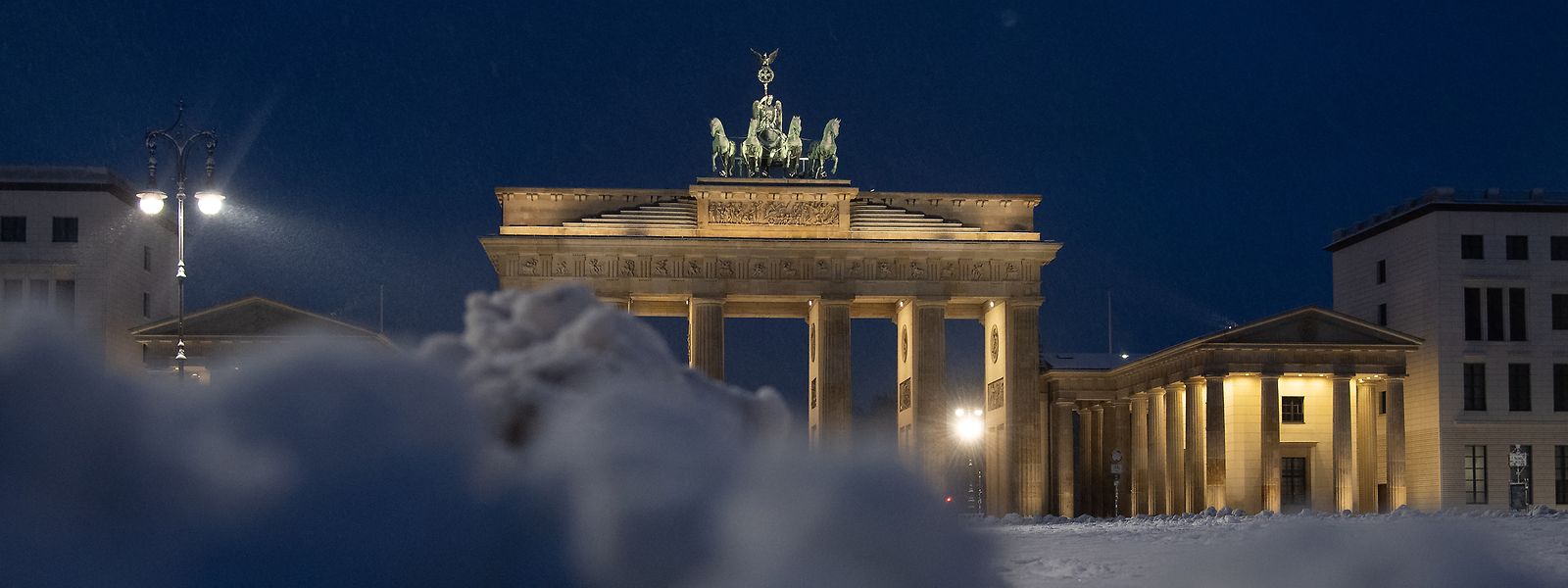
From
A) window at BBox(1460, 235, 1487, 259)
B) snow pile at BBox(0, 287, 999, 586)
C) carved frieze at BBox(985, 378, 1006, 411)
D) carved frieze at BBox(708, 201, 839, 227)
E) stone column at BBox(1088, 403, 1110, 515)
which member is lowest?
stone column at BBox(1088, 403, 1110, 515)

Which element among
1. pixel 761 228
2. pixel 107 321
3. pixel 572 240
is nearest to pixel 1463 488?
pixel 761 228

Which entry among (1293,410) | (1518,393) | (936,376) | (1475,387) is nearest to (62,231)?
(936,376)

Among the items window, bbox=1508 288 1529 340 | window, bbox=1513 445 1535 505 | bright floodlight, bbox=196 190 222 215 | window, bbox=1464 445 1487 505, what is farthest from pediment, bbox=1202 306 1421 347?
bright floodlight, bbox=196 190 222 215

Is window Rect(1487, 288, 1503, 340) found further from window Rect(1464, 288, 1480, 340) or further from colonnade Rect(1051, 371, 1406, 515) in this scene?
colonnade Rect(1051, 371, 1406, 515)

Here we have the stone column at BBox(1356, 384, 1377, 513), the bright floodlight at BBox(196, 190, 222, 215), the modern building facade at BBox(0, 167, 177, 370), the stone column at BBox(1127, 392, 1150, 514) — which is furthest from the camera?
the stone column at BBox(1127, 392, 1150, 514)

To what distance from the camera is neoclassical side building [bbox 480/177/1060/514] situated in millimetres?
58875

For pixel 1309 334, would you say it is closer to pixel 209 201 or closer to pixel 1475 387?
pixel 1475 387

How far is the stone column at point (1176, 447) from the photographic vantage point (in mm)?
60125

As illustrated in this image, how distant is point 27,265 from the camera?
5788 centimetres

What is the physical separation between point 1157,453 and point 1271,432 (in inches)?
295

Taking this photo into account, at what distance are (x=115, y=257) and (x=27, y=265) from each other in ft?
9.50

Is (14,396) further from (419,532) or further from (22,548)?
(419,532)

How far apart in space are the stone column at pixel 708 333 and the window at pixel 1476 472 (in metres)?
26.8

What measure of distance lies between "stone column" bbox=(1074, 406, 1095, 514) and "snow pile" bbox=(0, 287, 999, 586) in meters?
70.3
